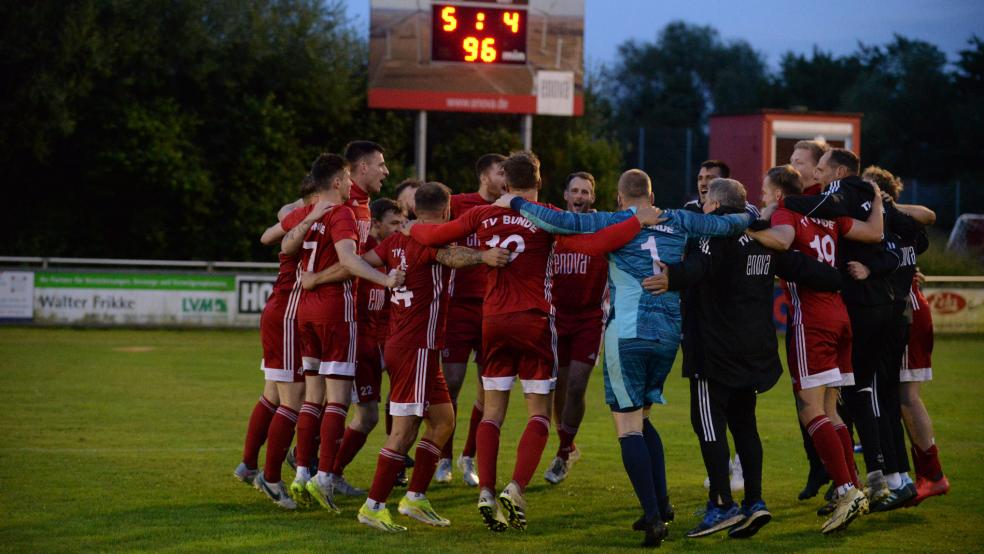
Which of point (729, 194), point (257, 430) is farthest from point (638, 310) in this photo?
point (257, 430)

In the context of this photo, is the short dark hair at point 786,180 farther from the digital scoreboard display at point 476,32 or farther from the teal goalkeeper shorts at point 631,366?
the digital scoreboard display at point 476,32

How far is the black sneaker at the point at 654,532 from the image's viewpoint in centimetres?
684

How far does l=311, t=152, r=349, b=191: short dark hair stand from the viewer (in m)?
7.95

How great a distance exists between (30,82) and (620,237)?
22.7 m

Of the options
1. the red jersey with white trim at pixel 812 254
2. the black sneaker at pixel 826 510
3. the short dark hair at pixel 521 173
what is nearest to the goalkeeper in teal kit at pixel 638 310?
the short dark hair at pixel 521 173

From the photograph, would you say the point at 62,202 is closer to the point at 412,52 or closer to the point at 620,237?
the point at 412,52

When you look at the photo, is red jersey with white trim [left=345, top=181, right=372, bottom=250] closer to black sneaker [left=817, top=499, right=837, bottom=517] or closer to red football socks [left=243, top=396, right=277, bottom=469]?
red football socks [left=243, top=396, right=277, bottom=469]

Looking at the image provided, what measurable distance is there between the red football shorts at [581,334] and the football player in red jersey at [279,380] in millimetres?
1963

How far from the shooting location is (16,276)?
21703 millimetres

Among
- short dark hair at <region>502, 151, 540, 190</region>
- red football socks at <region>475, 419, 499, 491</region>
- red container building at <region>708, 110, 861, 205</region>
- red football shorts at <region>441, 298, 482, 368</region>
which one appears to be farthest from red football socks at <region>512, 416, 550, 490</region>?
red container building at <region>708, 110, 861, 205</region>

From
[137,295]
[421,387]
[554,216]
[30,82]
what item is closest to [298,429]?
[421,387]

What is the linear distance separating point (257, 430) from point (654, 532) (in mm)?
3133

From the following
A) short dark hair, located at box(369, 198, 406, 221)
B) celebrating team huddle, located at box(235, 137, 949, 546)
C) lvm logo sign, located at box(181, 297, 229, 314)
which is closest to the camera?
celebrating team huddle, located at box(235, 137, 949, 546)

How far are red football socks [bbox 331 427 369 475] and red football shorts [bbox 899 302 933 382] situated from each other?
395 cm
